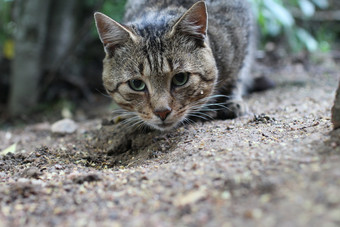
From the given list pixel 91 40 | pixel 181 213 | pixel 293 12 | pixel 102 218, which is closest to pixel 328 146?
pixel 181 213

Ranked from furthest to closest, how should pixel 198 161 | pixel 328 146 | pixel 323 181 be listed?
pixel 198 161, pixel 328 146, pixel 323 181

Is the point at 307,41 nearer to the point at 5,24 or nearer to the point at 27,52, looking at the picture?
the point at 27,52

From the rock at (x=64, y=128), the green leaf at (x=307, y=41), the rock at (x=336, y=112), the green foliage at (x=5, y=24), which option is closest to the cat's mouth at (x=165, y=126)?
the rock at (x=336, y=112)

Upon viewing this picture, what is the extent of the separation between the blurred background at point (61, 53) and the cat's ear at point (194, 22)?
7.05 ft

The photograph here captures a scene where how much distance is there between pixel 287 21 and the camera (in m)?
5.18

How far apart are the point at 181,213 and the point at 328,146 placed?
3.07 ft

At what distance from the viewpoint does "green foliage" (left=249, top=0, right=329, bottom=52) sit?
5102 mm

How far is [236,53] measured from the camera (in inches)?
148

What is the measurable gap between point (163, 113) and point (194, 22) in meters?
0.87

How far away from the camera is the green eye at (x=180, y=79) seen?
9.48ft

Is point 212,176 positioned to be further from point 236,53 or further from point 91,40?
point 91,40

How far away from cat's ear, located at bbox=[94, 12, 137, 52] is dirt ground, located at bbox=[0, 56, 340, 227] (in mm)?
893

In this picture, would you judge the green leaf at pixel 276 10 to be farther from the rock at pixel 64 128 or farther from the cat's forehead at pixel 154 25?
the rock at pixel 64 128

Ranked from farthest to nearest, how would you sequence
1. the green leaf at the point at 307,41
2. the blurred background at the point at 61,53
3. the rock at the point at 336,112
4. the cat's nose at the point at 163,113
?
the green leaf at the point at 307,41 < the blurred background at the point at 61,53 < the cat's nose at the point at 163,113 < the rock at the point at 336,112
